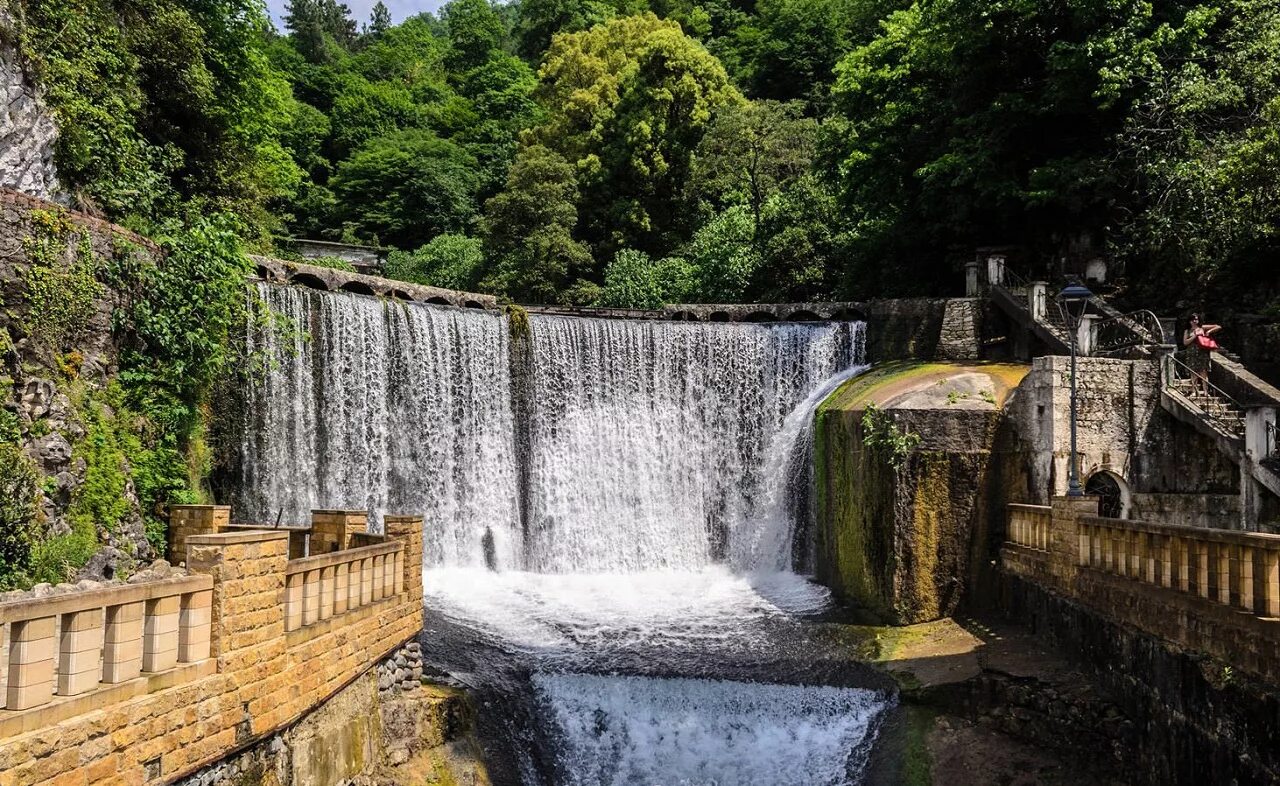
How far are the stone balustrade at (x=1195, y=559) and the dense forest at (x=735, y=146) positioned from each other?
8.51m

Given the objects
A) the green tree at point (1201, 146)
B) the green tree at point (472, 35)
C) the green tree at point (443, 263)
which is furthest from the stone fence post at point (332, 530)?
the green tree at point (472, 35)

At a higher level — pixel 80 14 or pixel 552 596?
pixel 80 14

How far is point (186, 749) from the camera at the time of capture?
639cm

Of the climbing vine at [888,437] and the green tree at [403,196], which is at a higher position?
the green tree at [403,196]

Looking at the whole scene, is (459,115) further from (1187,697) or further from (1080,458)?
(1187,697)

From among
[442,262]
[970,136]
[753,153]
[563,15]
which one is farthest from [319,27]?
[970,136]

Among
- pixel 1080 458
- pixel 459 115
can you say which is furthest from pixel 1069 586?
pixel 459 115

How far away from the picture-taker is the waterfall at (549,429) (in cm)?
1811

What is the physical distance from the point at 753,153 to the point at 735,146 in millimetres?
1330

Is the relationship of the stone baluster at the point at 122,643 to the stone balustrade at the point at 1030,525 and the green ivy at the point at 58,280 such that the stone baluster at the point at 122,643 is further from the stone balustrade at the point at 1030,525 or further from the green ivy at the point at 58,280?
the stone balustrade at the point at 1030,525

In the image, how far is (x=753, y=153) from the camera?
36.2 meters

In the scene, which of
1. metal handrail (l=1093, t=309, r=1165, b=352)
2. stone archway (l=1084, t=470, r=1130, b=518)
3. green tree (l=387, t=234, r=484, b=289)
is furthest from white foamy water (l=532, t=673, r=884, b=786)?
green tree (l=387, t=234, r=484, b=289)

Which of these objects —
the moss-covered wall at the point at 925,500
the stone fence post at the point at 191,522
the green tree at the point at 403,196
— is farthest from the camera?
the green tree at the point at 403,196

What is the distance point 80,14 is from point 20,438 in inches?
366
